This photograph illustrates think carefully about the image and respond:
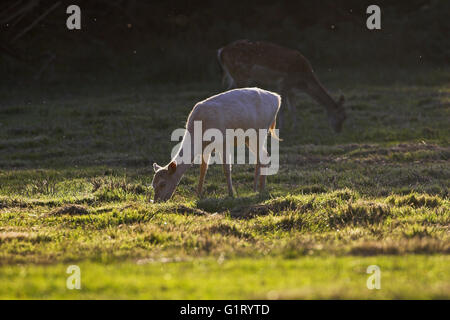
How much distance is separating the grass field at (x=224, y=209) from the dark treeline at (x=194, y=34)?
497cm

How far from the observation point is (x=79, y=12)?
2616 centimetres

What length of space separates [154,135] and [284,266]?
11.2 meters

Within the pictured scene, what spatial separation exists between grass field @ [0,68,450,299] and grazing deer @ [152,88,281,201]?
29 centimetres

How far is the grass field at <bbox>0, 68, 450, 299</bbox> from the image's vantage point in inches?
215

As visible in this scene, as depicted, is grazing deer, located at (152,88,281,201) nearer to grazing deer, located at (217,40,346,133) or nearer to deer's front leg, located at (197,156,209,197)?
deer's front leg, located at (197,156,209,197)

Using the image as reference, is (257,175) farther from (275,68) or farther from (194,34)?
(194,34)

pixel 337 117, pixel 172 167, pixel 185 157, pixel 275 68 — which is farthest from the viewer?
pixel 275 68

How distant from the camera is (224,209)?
9.65m

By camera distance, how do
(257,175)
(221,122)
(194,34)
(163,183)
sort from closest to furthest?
(163,183) < (221,122) < (257,175) < (194,34)


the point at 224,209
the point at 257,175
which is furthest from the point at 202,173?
the point at 224,209

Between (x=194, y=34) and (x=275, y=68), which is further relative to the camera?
(x=194, y=34)

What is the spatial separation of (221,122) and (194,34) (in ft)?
58.6

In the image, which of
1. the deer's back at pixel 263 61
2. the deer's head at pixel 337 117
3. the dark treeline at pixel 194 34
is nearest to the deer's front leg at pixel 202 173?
the deer's head at pixel 337 117

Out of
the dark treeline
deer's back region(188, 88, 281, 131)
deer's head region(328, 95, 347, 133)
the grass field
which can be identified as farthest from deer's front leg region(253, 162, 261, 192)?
the dark treeline
